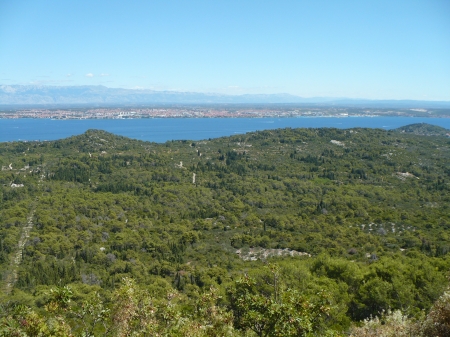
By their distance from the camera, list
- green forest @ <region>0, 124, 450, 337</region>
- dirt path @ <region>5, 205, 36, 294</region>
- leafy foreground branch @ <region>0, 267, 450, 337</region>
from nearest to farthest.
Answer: leafy foreground branch @ <region>0, 267, 450, 337</region> → green forest @ <region>0, 124, 450, 337</region> → dirt path @ <region>5, 205, 36, 294</region>

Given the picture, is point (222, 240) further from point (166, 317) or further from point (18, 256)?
point (166, 317)

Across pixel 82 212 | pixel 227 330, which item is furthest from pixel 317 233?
pixel 227 330

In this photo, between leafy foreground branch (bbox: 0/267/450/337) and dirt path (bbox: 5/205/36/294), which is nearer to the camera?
leafy foreground branch (bbox: 0/267/450/337)

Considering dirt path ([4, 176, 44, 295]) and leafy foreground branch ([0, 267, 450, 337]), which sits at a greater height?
leafy foreground branch ([0, 267, 450, 337])

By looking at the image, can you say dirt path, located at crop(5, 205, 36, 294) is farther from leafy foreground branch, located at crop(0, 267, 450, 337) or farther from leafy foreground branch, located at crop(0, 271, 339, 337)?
leafy foreground branch, located at crop(0, 267, 450, 337)

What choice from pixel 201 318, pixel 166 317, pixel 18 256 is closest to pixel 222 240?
pixel 18 256

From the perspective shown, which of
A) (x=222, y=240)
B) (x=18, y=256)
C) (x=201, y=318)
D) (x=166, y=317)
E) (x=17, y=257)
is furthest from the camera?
(x=222, y=240)

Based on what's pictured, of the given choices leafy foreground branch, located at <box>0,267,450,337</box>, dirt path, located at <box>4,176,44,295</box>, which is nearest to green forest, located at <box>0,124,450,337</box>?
leafy foreground branch, located at <box>0,267,450,337</box>

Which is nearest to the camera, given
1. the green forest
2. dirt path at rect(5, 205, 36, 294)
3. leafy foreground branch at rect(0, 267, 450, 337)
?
leafy foreground branch at rect(0, 267, 450, 337)
